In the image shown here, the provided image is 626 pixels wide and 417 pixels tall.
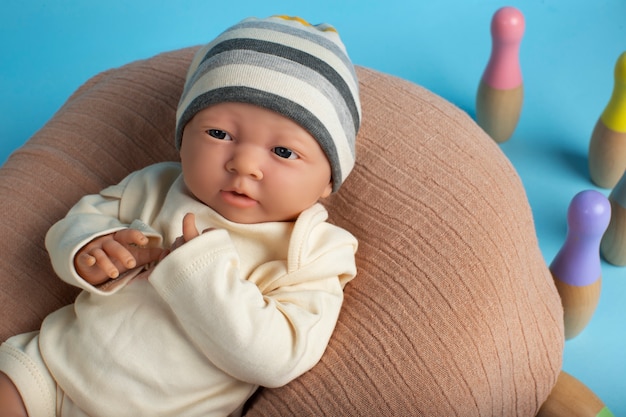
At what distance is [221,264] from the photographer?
3.60ft

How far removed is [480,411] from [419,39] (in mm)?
1496

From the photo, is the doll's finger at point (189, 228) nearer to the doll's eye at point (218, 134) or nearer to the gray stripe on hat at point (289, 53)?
the doll's eye at point (218, 134)

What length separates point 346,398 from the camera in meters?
1.16

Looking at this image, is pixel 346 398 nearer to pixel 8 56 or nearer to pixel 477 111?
pixel 477 111

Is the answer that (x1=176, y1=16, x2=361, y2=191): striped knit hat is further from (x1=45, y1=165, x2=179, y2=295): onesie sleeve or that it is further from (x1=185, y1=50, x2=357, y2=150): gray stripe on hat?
(x1=45, y1=165, x2=179, y2=295): onesie sleeve

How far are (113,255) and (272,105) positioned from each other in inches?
11.8

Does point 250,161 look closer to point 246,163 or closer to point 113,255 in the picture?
point 246,163

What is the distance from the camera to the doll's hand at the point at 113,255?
3.59ft

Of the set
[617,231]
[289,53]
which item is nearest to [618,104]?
[617,231]

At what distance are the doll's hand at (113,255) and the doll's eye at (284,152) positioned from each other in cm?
22

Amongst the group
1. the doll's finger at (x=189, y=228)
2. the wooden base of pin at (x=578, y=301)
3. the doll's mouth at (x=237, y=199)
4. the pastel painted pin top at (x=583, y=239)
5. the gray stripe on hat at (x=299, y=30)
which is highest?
the gray stripe on hat at (x=299, y=30)

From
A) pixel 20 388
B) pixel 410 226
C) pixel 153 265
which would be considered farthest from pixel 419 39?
pixel 20 388

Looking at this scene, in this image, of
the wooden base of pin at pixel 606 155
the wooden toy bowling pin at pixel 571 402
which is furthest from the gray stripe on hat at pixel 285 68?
the wooden base of pin at pixel 606 155

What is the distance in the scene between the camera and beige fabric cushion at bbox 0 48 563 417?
1179 millimetres
